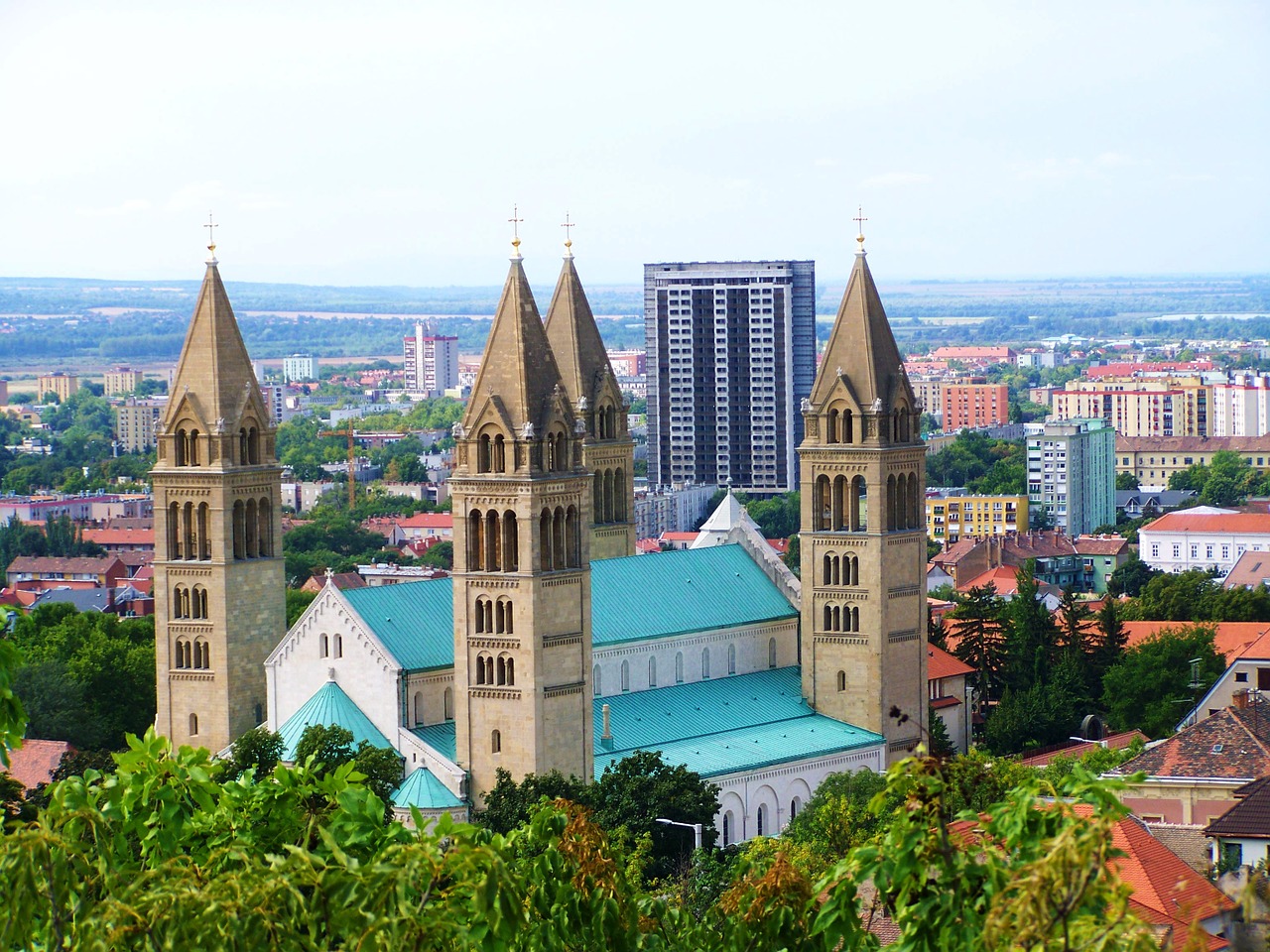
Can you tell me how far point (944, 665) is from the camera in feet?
283

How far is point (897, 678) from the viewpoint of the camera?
76.7m

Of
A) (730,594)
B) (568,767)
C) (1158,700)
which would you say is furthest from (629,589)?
(1158,700)

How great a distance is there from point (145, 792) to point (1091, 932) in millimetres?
12192

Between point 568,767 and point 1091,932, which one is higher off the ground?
point 1091,932

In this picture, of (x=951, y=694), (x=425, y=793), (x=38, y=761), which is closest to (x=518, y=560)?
(x=425, y=793)

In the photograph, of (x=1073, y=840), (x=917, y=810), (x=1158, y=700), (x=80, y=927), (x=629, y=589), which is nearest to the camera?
(x=1073, y=840)

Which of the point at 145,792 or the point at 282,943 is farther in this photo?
the point at 145,792

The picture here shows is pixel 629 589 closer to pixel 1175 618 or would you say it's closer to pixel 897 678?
pixel 897 678

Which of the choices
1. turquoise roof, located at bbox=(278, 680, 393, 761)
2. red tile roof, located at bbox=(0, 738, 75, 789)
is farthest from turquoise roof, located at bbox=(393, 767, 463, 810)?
red tile roof, located at bbox=(0, 738, 75, 789)

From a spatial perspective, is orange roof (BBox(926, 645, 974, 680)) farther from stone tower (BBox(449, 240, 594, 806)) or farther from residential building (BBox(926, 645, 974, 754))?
stone tower (BBox(449, 240, 594, 806))

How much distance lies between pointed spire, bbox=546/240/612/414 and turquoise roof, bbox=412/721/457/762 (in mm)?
13789

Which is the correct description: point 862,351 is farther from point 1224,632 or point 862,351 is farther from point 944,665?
point 1224,632

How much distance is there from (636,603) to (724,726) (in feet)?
14.0

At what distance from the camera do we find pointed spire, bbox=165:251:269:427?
68.6m
